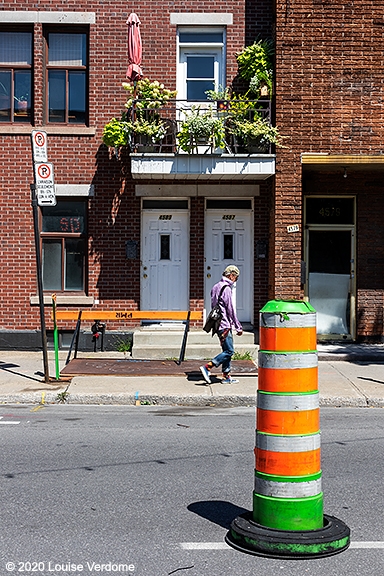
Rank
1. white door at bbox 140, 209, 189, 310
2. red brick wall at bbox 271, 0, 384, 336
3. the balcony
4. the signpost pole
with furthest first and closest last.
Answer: white door at bbox 140, 209, 189, 310 → red brick wall at bbox 271, 0, 384, 336 → the balcony → the signpost pole

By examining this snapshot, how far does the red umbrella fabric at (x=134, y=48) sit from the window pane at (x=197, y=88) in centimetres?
152

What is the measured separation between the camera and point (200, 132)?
13578mm

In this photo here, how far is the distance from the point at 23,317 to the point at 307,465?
1086 cm

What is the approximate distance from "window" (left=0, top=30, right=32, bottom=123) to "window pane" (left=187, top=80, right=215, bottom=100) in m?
3.15

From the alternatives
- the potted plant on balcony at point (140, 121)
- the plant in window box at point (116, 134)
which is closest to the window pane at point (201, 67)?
the potted plant on balcony at point (140, 121)

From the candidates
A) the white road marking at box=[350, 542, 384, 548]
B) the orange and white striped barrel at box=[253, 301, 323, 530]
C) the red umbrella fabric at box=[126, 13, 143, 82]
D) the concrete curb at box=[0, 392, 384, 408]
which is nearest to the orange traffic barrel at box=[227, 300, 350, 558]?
the orange and white striped barrel at box=[253, 301, 323, 530]

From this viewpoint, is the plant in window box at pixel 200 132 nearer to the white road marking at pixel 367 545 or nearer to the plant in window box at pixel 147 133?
the plant in window box at pixel 147 133

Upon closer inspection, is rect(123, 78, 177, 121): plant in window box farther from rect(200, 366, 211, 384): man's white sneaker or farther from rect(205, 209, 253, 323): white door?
rect(200, 366, 211, 384): man's white sneaker

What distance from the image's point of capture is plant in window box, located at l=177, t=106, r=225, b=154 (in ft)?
44.3

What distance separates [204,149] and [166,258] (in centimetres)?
232

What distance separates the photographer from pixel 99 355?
14.1 meters

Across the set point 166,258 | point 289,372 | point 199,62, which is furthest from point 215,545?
point 199,62

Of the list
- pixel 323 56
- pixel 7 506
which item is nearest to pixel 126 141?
pixel 323 56

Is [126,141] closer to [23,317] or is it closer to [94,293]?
[94,293]
